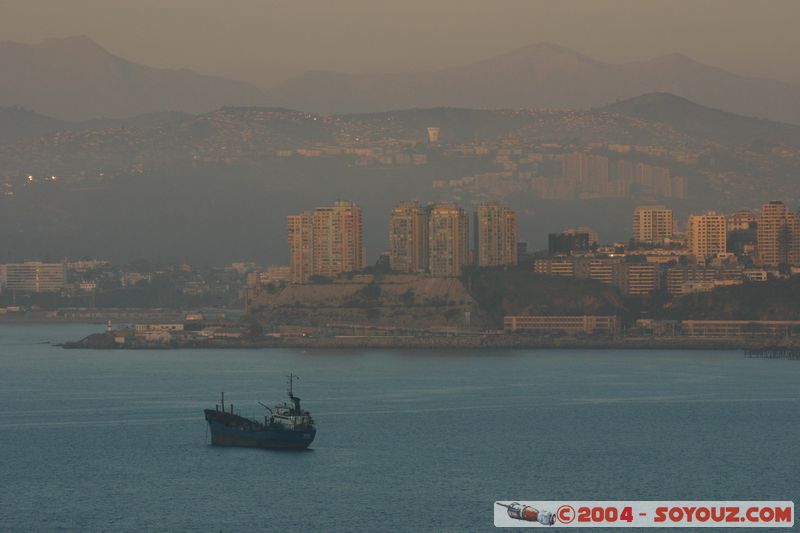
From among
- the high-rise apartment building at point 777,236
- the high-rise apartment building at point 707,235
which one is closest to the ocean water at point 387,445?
the high-rise apartment building at point 777,236

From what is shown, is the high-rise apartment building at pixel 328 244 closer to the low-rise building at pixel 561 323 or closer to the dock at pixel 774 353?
the low-rise building at pixel 561 323

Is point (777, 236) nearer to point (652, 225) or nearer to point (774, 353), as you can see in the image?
point (652, 225)

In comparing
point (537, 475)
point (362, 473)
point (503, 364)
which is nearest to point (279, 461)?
point (362, 473)

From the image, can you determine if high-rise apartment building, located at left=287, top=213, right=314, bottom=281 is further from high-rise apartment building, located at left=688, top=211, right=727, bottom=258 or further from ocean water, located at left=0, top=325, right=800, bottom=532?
ocean water, located at left=0, top=325, right=800, bottom=532

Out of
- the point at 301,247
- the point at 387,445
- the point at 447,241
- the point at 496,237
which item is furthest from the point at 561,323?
the point at 387,445

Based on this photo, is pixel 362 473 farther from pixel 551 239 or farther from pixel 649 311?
pixel 551 239
